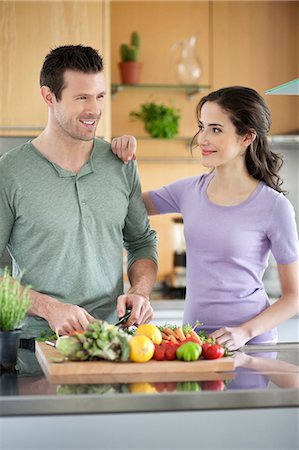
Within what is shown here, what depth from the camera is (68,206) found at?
2.51 metres

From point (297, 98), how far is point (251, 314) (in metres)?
2.83

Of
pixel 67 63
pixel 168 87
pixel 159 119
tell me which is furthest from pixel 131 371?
pixel 168 87

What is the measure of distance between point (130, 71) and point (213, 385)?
10.3 ft

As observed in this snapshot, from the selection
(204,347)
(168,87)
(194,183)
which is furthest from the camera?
(168,87)

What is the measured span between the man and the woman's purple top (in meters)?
0.19

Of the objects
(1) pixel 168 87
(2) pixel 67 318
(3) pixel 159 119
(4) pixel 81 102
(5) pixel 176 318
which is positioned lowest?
(5) pixel 176 318

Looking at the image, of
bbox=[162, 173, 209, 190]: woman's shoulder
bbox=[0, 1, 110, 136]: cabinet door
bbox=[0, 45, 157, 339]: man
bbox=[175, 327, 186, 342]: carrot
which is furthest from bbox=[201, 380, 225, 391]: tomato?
bbox=[0, 1, 110, 136]: cabinet door

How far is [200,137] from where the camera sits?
2586mm

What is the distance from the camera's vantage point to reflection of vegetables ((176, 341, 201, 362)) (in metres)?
2.03

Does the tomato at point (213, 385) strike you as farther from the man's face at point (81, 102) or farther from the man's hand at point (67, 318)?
the man's face at point (81, 102)

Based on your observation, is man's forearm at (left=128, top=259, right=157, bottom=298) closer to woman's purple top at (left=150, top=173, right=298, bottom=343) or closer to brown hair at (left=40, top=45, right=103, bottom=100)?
woman's purple top at (left=150, top=173, right=298, bottom=343)

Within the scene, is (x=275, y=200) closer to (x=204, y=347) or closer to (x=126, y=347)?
(x=204, y=347)

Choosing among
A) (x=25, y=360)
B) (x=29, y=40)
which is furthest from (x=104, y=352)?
(x=29, y=40)

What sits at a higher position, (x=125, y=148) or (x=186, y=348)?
(x=125, y=148)
